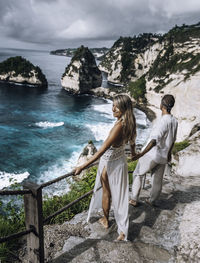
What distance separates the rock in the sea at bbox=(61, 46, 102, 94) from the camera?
2938 inches

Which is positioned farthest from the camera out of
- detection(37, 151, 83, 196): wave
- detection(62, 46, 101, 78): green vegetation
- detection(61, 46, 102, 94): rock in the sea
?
detection(62, 46, 101, 78): green vegetation

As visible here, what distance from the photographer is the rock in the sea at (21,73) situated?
75.0 meters

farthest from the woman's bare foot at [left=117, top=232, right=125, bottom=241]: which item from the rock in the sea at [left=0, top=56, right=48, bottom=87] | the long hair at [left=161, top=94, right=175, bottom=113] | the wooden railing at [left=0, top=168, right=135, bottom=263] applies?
the rock in the sea at [left=0, top=56, right=48, bottom=87]

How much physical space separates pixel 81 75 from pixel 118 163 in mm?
75077

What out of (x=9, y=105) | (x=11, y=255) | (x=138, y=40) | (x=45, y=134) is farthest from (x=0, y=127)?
(x=138, y=40)

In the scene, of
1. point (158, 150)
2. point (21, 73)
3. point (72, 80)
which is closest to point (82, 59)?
point (72, 80)

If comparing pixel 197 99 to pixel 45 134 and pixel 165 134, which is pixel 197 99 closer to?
pixel 45 134

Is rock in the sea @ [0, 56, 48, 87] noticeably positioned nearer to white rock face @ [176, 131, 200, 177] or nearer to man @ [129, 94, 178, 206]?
white rock face @ [176, 131, 200, 177]

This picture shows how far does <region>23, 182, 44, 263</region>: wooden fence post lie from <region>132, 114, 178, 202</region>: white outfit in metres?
2.32

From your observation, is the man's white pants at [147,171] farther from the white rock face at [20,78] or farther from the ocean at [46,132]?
the white rock face at [20,78]

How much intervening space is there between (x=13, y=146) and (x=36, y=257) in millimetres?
26732

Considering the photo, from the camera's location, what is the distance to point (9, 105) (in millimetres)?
49188

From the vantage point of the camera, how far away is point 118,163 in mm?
3463

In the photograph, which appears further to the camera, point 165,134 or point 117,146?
point 165,134
